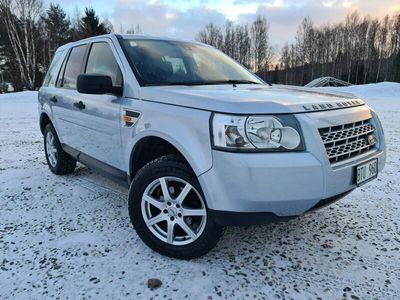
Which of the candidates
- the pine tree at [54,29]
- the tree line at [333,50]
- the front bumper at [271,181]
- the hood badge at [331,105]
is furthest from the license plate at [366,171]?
the tree line at [333,50]

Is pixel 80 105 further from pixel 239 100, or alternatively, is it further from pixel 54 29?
pixel 54 29

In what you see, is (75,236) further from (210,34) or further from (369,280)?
(210,34)

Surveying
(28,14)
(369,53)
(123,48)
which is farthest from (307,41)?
(123,48)

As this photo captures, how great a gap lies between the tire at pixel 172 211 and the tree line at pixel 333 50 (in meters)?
54.1

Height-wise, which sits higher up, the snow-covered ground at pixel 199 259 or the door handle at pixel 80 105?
the door handle at pixel 80 105

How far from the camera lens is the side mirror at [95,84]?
8.90 feet

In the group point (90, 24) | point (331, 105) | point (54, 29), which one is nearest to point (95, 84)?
point (331, 105)

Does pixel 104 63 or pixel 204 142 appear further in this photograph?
pixel 104 63

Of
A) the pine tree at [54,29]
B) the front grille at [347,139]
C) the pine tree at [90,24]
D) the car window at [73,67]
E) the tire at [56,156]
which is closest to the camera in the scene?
the front grille at [347,139]

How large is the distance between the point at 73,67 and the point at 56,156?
1.33 metres

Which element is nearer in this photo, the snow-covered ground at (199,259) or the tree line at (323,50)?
the snow-covered ground at (199,259)

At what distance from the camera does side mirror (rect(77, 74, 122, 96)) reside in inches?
107

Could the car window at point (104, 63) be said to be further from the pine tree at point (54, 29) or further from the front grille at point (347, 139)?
the pine tree at point (54, 29)

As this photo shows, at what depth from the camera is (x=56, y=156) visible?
4.65 metres
